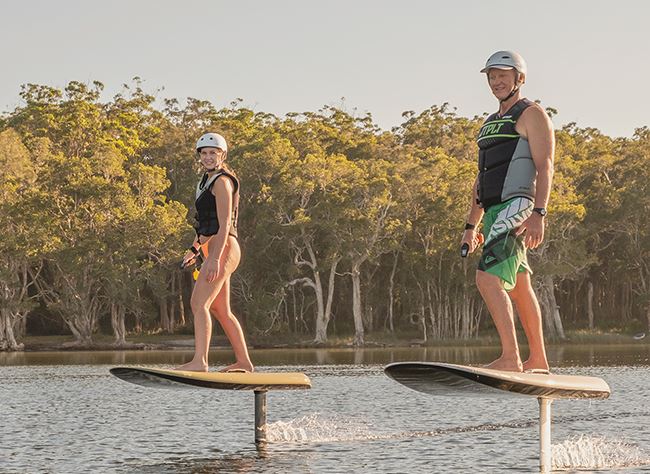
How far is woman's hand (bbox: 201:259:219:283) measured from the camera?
42.5 ft

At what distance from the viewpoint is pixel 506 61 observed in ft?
33.7

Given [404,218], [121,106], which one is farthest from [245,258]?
[121,106]

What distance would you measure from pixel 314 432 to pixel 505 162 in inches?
307

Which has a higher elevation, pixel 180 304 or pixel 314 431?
pixel 180 304

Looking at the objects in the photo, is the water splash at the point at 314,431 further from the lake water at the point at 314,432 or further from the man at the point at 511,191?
the man at the point at 511,191

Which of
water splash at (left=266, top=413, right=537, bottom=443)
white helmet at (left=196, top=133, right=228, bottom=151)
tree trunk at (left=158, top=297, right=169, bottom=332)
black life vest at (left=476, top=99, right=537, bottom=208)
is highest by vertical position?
tree trunk at (left=158, top=297, right=169, bottom=332)

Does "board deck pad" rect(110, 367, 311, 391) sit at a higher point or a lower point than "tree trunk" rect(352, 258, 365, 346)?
lower

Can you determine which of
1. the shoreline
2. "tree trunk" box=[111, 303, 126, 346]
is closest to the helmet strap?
the shoreline

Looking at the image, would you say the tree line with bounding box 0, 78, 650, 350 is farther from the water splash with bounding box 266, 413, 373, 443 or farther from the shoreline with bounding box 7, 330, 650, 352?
the water splash with bounding box 266, 413, 373, 443

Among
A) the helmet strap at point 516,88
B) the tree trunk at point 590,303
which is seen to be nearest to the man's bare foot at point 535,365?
the helmet strap at point 516,88

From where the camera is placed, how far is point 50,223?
7394 centimetres

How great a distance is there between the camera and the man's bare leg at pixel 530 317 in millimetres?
10562

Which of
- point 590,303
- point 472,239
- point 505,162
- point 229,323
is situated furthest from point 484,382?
point 590,303

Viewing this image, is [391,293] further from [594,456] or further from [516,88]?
[516,88]
